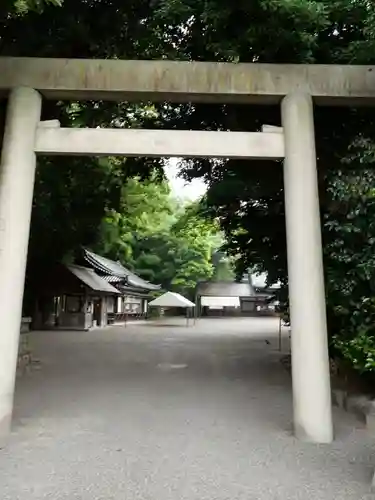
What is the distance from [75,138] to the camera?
18.1 feet

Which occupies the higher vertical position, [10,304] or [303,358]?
[10,304]

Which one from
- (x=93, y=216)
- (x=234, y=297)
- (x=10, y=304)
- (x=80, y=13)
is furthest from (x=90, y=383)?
(x=234, y=297)

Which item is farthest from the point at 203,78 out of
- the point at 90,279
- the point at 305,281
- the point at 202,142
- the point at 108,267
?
the point at 108,267

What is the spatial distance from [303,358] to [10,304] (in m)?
3.21

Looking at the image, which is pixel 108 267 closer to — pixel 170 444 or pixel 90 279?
pixel 90 279

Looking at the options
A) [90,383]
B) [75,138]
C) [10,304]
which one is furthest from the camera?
[90,383]

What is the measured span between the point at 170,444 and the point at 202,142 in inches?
131

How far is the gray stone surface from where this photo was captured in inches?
148

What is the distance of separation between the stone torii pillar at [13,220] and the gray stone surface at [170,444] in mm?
766

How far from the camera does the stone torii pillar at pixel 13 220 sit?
5.07 metres

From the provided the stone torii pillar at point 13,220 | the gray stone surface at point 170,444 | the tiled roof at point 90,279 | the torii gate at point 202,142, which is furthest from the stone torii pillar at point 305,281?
the tiled roof at point 90,279

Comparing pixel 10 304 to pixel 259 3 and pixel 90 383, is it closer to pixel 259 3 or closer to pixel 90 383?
pixel 90 383

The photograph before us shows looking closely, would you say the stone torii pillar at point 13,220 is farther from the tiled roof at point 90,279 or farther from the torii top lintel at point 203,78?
the tiled roof at point 90,279

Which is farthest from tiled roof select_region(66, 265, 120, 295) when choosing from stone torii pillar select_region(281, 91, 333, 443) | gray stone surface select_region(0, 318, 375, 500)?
stone torii pillar select_region(281, 91, 333, 443)
